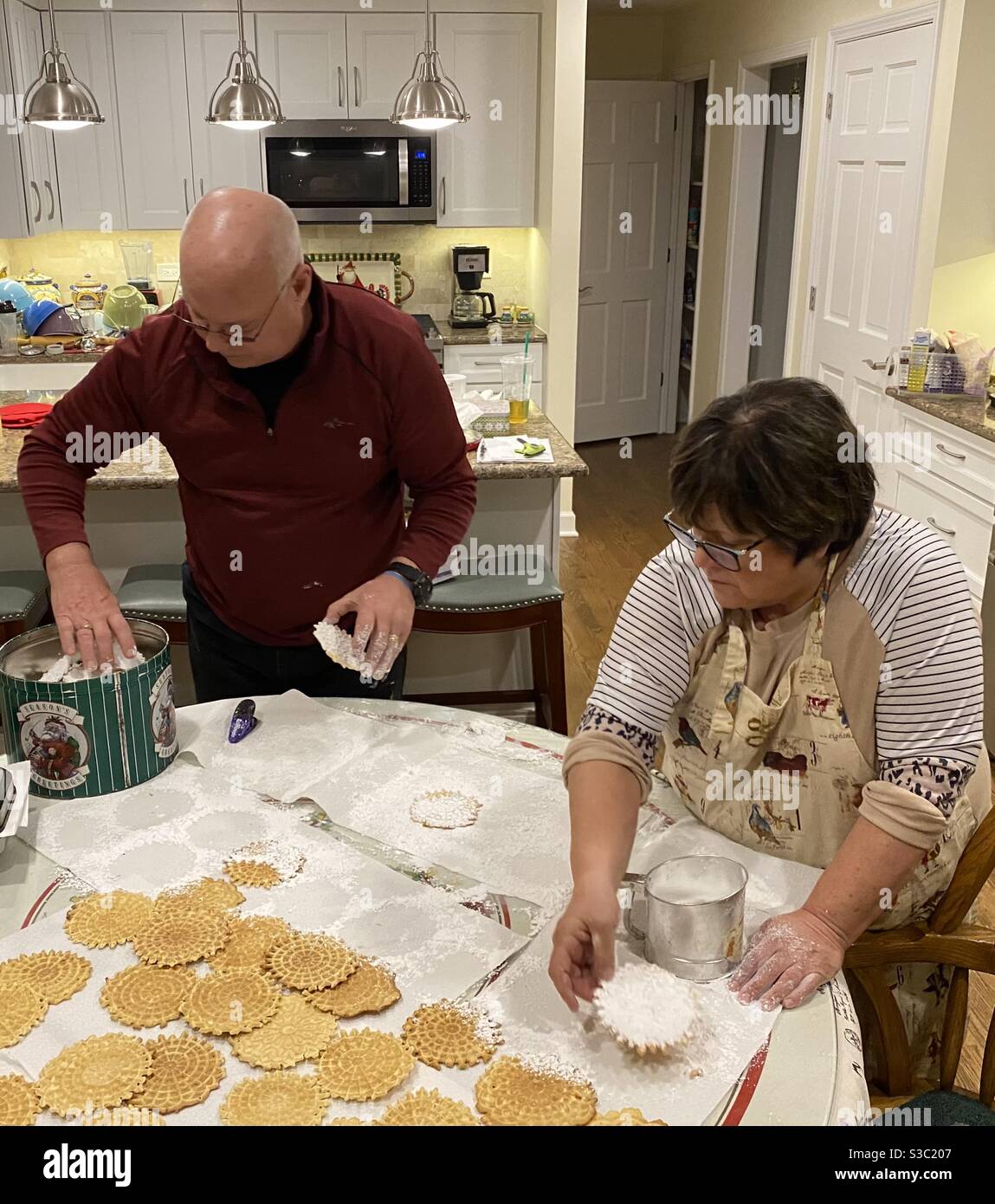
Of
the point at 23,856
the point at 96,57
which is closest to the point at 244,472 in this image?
the point at 23,856

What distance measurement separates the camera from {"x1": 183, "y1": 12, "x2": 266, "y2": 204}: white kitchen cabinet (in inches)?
197

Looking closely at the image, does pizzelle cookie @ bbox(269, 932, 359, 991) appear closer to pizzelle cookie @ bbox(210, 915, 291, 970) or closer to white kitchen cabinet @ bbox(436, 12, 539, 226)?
pizzelle cookie @ bbox(210, 915, 291, 970)

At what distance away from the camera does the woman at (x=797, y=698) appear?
1.21 meters

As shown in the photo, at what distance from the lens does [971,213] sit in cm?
414

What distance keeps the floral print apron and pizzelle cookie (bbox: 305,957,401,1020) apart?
50cm

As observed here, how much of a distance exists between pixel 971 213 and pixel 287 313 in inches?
132

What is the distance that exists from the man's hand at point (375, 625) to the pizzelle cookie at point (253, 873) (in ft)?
1.19

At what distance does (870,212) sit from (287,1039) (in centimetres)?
434

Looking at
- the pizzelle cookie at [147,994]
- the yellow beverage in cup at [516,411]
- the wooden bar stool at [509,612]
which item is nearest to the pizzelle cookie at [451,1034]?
the pizzelle cookie at [147,994]

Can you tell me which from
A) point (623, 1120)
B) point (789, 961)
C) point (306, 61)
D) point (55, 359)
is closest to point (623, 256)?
point (306, 61)

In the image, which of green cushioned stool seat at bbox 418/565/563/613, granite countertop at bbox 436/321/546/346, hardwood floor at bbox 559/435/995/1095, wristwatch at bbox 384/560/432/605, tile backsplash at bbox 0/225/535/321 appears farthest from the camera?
tile backsplash at bbox 0/225/535/321

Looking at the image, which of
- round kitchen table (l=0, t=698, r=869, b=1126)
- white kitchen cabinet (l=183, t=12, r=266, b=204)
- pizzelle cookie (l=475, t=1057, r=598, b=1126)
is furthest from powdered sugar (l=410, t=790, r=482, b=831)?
white kitchen cabinet (l=183, t=12, r=266, b=204)

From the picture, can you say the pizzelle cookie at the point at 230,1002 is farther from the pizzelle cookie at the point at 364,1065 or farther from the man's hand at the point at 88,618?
the man's hand at the point at 88,618
